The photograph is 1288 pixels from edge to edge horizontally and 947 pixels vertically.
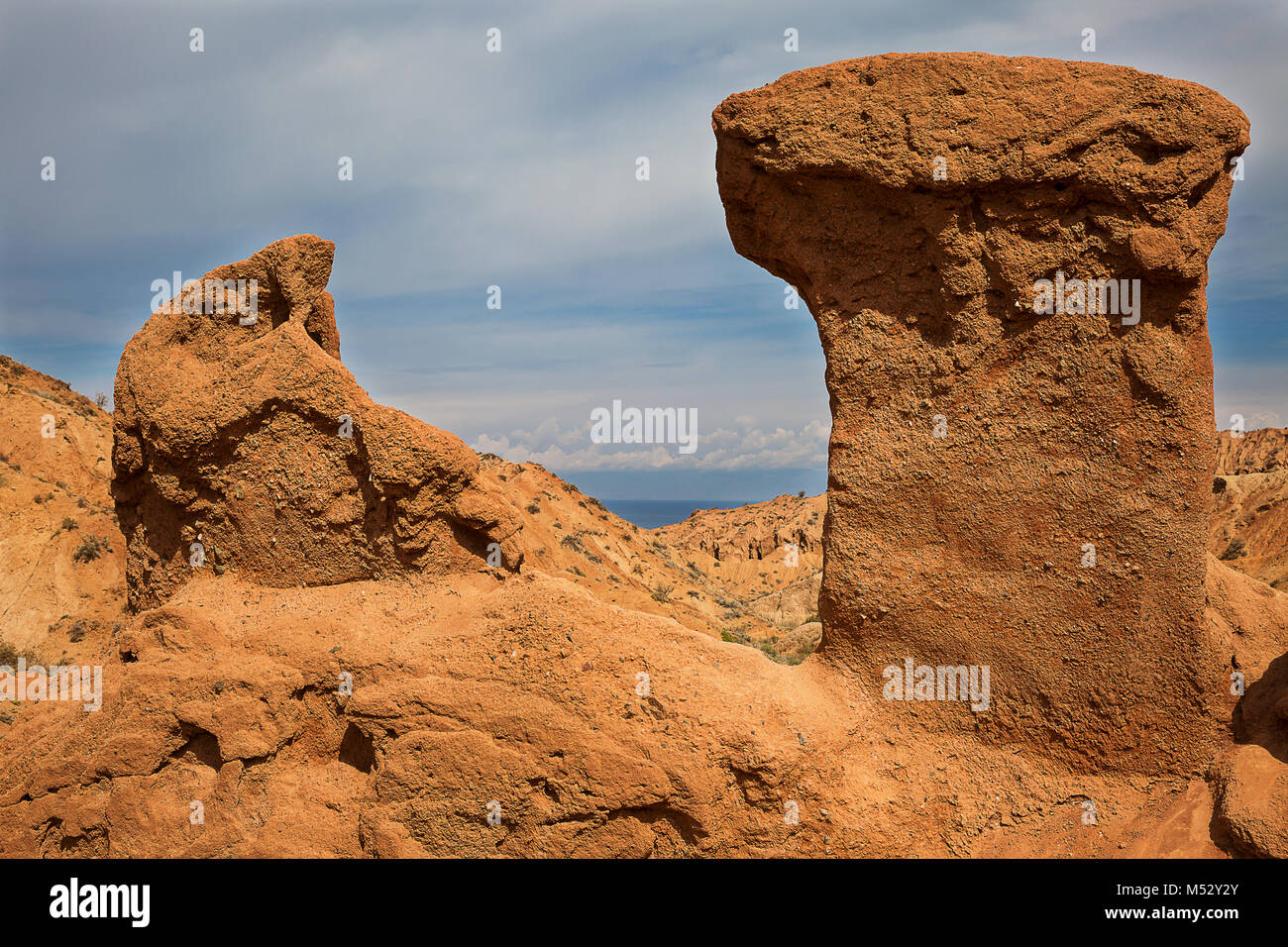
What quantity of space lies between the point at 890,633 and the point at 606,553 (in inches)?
663

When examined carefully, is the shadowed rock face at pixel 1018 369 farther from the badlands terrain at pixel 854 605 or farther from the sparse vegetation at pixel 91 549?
the sparse vegetation at pixel 91 549

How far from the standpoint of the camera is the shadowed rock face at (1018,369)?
16.5 feet

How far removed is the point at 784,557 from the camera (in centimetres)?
3180

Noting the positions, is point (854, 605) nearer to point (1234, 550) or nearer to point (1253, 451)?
point (1234, 550)

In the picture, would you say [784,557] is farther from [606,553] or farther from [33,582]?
[33,582]

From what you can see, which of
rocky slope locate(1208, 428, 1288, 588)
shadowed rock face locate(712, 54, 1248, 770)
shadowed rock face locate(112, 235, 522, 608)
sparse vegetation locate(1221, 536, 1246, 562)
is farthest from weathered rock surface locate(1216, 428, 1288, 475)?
shadowed rock face locate(112, 235, 522, 608)

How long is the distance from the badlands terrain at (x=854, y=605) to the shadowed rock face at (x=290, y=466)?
0.10ft

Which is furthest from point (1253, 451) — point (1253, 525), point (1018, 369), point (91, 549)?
point (91, 549)

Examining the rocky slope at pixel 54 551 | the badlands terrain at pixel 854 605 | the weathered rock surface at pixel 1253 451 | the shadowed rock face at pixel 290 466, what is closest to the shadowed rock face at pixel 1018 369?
the badlands terrain at pixel 854 605

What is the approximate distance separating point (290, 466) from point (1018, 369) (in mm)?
5013

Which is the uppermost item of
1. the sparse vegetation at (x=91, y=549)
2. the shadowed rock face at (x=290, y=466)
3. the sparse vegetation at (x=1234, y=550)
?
the shadowed rock face at (x=290, y=466)

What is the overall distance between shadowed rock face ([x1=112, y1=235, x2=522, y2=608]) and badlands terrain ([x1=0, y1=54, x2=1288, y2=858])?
0.10 feet

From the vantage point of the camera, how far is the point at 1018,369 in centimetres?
528

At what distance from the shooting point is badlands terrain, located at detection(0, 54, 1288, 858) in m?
5.00
